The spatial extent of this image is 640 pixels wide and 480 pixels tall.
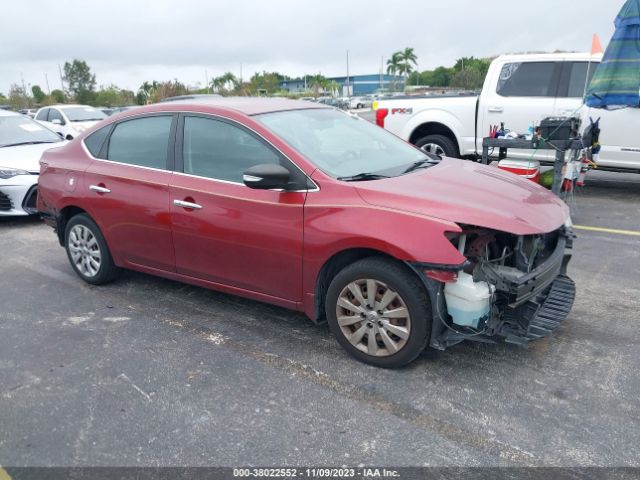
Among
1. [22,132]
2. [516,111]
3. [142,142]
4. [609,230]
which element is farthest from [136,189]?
[516,111]

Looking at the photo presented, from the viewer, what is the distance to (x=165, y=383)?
10.7ft

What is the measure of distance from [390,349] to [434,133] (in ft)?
20.9

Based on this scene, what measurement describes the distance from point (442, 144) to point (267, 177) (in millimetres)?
6005

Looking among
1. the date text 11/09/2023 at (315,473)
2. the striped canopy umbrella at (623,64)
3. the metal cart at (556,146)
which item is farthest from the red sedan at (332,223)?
the striped canopy umbrella at (623,64)

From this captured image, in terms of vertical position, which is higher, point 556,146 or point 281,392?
point 556,146

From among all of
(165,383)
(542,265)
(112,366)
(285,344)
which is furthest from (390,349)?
(112,366)

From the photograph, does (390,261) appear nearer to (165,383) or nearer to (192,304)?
(165,383)

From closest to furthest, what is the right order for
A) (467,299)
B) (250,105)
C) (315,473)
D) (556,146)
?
1. (315,473)
2. (467,299)
3. (250,105)
4. (556,146)

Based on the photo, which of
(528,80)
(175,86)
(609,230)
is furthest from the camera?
(175,86)

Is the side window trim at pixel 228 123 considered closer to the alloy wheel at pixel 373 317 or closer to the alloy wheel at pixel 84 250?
the alloy wheel at pixel 373 317

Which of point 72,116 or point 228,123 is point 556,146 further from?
point 72,116

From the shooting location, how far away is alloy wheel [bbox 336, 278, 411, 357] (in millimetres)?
3162

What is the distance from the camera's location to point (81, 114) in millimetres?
16312

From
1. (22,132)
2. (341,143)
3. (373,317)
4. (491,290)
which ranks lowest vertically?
(373,317)
